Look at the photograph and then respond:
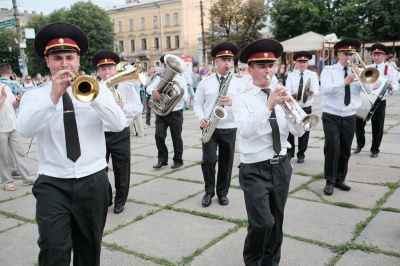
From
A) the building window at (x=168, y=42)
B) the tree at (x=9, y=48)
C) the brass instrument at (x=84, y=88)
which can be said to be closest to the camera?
the brass instrument at (x=84, y=88)

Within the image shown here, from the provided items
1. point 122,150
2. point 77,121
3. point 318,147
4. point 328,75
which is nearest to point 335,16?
point 318,147

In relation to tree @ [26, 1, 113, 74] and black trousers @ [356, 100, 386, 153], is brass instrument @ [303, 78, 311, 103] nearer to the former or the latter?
black trousers @ [356, 100, 386, 153]

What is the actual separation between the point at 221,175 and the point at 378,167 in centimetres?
340

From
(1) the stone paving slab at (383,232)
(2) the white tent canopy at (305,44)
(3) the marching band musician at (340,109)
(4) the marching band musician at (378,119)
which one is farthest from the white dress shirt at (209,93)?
(2) the white tent canopy at (305,44)

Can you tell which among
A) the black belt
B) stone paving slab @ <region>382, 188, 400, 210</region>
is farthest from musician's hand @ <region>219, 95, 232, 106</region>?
stone paving slab @ <region>382, 188, 400, 210</region>

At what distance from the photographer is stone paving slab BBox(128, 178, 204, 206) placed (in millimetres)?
5680

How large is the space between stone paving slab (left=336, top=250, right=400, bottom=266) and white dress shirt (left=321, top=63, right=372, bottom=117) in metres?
2.39

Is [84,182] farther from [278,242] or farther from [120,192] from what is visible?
[120,192]

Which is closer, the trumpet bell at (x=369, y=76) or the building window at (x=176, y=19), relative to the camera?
the trumpet bell at (x=369, y=76)

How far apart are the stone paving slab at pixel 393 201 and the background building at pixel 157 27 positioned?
58.1m

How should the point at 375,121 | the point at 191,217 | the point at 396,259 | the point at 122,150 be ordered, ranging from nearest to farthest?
the point at 396,259, the point at 191,217, the point at 122,150, the point at 375,121

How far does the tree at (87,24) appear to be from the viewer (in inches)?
1852

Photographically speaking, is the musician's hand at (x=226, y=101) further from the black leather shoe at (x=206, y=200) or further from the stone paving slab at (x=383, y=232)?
the stone paving slab at (x=383, y=232)

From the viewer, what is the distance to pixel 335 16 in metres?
30.8
